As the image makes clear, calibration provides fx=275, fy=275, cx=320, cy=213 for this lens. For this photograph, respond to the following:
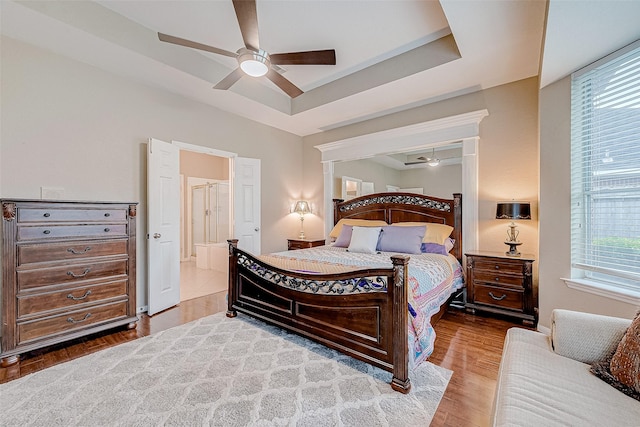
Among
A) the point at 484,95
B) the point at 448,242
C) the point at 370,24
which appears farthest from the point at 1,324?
the point at 484,95

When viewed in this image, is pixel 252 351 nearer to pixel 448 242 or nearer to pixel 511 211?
pixel 448 242

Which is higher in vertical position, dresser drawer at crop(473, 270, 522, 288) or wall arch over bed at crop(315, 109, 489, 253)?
wall arch over bed at crop(315, 109, 489, 253)

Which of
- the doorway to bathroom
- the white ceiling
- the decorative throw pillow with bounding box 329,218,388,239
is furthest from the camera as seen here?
the doorway to bathroom

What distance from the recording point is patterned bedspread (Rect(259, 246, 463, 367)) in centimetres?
199

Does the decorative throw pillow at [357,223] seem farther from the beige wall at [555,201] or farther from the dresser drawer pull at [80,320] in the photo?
the dresser drawer pull at [80,320]

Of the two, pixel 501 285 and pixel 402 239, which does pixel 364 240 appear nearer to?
pixel 402 239

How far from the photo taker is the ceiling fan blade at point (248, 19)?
6.12 feet

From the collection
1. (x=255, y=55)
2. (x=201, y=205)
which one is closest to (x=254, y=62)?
(x=255, y=55)

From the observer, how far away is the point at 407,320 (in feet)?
6.02

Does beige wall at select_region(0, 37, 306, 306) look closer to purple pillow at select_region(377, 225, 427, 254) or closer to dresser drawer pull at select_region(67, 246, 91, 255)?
dresser drawer pull at select_region(67, 246, 91, 255)

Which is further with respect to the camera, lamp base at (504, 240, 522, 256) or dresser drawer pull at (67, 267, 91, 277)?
lamp base at (504, 240, 522, 256)

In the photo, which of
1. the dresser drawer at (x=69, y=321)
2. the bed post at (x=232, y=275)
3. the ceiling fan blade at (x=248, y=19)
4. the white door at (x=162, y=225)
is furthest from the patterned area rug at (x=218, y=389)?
the ceiling fan blade at (x=248, y=19)

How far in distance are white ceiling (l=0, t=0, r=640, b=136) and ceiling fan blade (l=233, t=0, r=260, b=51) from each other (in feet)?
1.92

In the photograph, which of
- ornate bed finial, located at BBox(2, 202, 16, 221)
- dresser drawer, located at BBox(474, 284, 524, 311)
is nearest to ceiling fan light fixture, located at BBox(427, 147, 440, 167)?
dresser drawer, located at BBox(474, 284, 524, 311)
